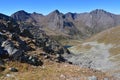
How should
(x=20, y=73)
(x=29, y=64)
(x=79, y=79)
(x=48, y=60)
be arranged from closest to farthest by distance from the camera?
1. (x=79, y=79)
2. (x=20, y=73)
3. (x=29, y=64)
4. (x=48, y=60)

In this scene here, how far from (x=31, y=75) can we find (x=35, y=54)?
437 inches

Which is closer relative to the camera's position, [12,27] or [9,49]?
[9,49]

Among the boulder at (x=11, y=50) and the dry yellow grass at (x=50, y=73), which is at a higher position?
the boulder at (x=11, y=50)

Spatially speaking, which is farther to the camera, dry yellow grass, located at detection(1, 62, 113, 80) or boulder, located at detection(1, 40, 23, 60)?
boulder, located at detection(1, 40, 23, 60)

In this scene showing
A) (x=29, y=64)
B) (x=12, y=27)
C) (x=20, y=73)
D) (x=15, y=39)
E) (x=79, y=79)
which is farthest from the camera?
(x=12, y=27)

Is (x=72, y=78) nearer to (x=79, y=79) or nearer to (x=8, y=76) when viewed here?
(x=79, y=79)

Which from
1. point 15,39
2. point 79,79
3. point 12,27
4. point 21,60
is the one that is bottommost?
point 79,79

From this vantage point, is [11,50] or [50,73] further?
[11,50]

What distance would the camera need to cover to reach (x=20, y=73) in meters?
32.3

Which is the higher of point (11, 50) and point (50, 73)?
point (11, 50)

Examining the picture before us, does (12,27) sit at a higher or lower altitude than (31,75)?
higher

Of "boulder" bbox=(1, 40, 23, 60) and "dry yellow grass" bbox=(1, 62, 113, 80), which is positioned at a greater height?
"boulder" bbox=(1, 40, 23, 60)

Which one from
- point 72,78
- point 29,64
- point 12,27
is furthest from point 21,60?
point 12,27

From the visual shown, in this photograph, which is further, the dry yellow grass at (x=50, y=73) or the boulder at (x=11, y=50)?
the boulder at (x=11, y=50)
